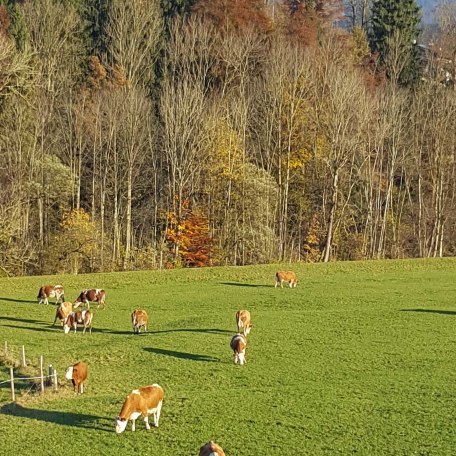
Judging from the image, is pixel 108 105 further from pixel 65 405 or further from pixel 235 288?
pixel 65 405

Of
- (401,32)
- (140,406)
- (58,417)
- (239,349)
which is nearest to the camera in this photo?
(140,406)

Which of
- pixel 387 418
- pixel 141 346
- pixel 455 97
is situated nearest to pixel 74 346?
pixel 141 346

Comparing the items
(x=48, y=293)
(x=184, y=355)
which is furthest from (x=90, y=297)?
(x=184, y=355)

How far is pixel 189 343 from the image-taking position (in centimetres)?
3331

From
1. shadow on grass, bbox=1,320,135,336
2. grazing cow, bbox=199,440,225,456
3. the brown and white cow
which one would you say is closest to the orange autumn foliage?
shadow on grass, bbox=1,320,135,336

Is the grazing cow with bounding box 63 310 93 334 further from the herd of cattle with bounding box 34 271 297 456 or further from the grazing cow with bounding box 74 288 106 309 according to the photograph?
the grazing cow with bounding box 74 288 106 309

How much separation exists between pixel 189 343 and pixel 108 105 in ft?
136

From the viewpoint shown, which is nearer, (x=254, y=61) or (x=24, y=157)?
(x=24, y=157)

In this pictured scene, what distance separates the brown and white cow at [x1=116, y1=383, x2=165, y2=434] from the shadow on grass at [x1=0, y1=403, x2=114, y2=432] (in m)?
0.90

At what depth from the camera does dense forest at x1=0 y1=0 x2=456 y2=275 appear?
6488 centimetres

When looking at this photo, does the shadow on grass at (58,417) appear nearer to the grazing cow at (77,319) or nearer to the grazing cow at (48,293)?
the grazing cow at (77,319)

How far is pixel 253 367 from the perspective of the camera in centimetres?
2916

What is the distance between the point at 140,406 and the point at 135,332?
14936mm

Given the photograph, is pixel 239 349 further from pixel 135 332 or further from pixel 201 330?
pixel 135 332
